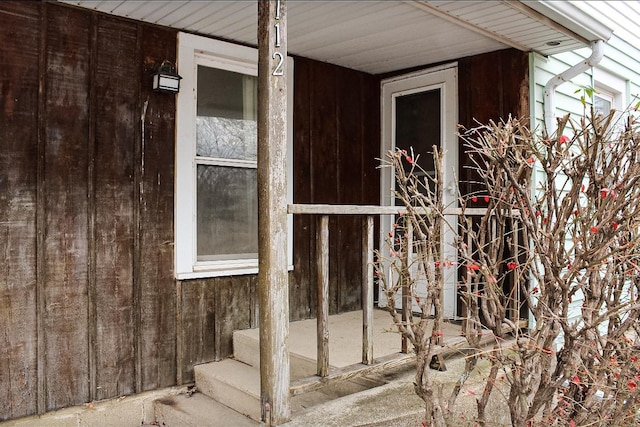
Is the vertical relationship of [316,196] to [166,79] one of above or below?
below

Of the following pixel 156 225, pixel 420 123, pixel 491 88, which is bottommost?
pixel 156 225

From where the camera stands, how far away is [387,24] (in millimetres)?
3340

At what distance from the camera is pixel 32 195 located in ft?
9.46

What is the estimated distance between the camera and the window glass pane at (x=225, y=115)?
3580 mm

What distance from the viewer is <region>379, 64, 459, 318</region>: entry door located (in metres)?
4.14

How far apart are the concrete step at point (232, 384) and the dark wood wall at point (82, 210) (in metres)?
0.23

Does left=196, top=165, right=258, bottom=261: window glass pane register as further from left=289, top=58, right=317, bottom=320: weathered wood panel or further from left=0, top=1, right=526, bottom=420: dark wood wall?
left=289, top=58, right=317, bottom=320: weathered wood panel

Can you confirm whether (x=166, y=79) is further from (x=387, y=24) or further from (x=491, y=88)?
(x=491, y=88)

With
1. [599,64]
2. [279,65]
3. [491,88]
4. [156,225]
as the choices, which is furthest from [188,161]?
[599,64]

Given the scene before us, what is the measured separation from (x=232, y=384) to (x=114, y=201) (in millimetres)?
1324

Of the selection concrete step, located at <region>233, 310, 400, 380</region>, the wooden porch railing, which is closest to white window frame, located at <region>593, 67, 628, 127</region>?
concrete step, located at <region>233, 310, 400, 380</region>

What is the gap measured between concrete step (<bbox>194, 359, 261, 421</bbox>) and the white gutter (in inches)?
109

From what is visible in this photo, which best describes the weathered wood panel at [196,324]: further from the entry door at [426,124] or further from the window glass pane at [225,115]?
the entry door at [426,124]

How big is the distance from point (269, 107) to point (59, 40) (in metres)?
1.53
